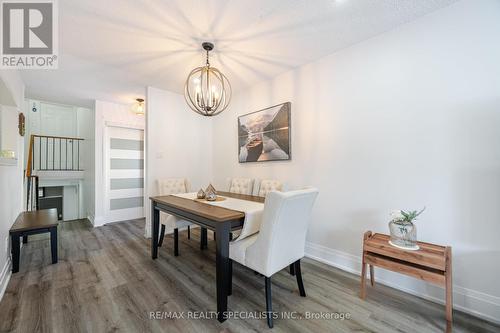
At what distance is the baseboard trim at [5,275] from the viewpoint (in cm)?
180

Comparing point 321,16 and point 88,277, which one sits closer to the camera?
point 321,16

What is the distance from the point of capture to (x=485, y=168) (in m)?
1.55

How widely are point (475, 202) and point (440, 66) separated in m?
1.18

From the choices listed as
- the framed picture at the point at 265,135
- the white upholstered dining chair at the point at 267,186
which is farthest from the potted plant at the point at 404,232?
the framed picture at the point at 265,135

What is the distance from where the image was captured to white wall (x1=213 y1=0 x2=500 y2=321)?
1.56 meters

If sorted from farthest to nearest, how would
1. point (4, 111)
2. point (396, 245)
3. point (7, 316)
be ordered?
point (4, 111) → point (396, 245) → point (7, 316)

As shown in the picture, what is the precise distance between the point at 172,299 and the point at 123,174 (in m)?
3.57

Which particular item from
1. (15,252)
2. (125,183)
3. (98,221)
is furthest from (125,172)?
(15,252)

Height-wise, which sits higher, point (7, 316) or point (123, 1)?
point (123, 1)

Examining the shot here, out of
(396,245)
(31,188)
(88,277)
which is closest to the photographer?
(396,245)

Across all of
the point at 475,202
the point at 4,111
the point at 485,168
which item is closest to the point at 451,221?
the point at 475,202

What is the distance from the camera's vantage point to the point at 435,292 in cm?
172

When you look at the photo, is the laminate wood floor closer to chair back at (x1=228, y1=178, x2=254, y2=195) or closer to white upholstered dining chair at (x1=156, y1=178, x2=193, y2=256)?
white upholstered dining chair at (x1=156, y1=178, x2=193, y2=256)

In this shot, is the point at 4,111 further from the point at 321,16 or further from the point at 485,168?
the point at 485,168
